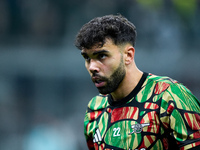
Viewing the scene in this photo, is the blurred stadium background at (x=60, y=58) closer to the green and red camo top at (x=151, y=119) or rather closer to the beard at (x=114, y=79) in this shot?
the green and red camo top at (x=151, y=119)

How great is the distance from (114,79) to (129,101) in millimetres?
186

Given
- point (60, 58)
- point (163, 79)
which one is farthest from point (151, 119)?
point (60, 58)

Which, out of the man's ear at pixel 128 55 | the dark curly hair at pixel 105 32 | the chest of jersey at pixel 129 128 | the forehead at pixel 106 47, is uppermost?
the dark curly hair at pixel 105 32

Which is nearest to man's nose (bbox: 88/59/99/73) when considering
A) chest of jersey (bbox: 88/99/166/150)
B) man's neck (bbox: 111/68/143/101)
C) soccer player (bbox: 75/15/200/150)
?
soccer player (bbox: 75/15/200/150)

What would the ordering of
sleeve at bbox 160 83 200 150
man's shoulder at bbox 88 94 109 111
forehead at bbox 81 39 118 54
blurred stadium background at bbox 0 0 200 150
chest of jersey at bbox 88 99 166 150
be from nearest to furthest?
sleeve at bbox 160 83 200 150
chest of jersey at bbox 88 99 166 150
forehead at bbox 81 39 118 54
man's shoulder at bbox 88 94 109 111
blurred stadium background at bbox 0 0 200 150

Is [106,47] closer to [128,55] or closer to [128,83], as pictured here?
[128,55]

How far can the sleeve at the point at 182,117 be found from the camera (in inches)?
82.5

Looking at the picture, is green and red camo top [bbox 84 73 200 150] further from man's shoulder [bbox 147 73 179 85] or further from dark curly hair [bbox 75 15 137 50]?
dark curly hair [bbox 75 15 137 50]

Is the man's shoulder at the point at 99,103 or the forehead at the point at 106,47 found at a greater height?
the forehead at the point at 106,47

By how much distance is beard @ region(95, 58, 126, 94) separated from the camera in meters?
2.38

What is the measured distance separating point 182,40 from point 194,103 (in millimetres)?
4639

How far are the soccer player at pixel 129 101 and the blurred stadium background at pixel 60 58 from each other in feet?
11.6

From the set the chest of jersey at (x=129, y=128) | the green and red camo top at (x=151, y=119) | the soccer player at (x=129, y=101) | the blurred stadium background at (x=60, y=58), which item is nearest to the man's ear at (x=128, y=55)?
the soccer player at (x=129, y=101)

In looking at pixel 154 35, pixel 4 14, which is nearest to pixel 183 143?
pixel 154 35
